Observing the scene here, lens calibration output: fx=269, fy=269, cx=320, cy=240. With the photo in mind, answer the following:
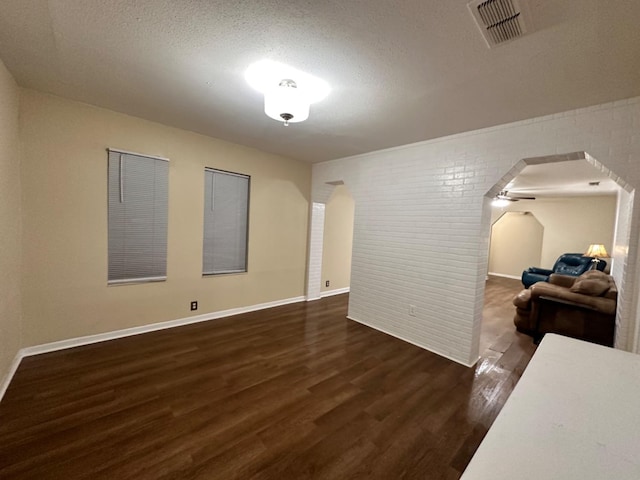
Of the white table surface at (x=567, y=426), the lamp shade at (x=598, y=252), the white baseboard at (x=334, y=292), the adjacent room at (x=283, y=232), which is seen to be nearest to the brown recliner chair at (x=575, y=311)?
the adjacent room at (x=283, y=232)

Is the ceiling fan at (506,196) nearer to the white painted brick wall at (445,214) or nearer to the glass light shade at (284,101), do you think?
the white painted brick wall at (445,214)

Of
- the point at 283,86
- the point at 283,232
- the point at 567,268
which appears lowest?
the point at 567,268

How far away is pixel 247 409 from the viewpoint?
6.77 feet

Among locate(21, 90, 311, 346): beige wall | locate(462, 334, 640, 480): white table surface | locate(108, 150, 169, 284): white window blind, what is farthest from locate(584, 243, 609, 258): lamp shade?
locate(108, 150, 169, 284): white window blind

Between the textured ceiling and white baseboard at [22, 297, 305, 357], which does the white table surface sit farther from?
white baseboard at [22, 297, 305, 357]

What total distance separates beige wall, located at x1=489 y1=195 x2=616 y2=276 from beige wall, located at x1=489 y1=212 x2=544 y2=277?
1.82ft

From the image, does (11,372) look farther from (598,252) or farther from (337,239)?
(598,252)

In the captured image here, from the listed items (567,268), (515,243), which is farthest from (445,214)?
(515,243)

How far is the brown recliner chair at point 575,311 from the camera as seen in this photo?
3195mm

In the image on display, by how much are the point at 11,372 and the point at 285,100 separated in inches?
128

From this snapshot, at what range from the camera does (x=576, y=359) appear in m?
1.16

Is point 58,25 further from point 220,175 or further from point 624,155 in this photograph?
point 624,155

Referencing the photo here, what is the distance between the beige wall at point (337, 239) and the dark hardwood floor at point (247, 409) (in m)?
2.38

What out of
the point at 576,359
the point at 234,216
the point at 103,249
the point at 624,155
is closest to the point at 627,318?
the point at 624,155
